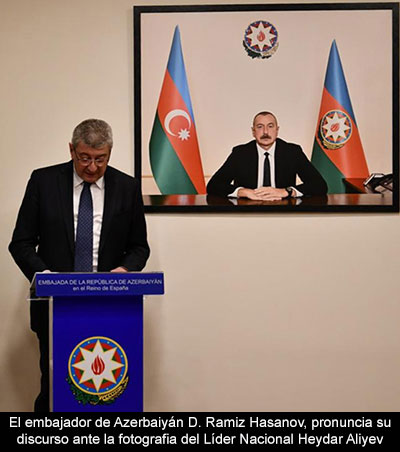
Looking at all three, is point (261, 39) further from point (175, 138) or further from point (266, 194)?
point (266, 194)

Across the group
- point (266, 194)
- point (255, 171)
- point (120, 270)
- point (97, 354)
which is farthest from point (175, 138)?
point (97, 354)

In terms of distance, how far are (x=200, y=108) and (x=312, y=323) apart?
1.36m

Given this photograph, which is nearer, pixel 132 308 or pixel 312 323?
pixel 132 308

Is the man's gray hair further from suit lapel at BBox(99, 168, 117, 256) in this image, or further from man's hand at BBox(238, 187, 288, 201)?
man's hand at BBox(238, 187, 288, 201)

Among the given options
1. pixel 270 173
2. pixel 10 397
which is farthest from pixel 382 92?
pixel 10 397

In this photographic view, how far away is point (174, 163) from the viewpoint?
11.5ft

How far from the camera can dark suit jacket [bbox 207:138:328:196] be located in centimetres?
351

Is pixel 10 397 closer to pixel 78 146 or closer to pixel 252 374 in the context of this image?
pixel 252 374

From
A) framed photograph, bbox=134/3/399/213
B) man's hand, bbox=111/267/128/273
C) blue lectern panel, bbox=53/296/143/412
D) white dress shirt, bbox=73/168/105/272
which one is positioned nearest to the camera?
blue lectern panel, bbox=53/296/143/412

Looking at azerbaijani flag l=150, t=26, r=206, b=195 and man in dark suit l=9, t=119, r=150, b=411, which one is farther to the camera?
azerbaijani flag l=150, t=26, r=206, b=195

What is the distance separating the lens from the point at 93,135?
2.76 metres

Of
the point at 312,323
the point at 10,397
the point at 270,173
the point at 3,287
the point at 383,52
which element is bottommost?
the point at 10,397

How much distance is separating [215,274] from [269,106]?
0.98 metres

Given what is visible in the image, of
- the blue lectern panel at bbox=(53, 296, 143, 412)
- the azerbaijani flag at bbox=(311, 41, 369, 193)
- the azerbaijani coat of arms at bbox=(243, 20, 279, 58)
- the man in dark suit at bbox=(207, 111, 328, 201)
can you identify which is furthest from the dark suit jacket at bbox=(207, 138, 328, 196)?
the blue lectern panel at bbox=(53, 296, 143, 412)
